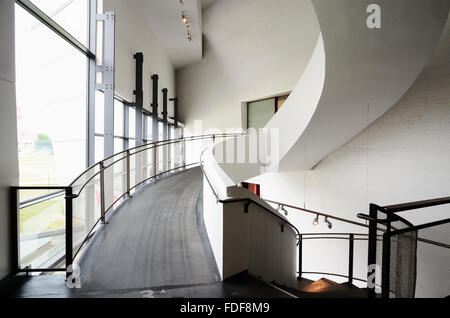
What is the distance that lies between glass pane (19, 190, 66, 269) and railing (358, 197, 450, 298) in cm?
313

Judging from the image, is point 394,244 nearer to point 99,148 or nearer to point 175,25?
point 99,148

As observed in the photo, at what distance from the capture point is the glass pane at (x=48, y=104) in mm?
3229

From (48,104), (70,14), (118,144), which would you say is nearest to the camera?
A: (48,104)

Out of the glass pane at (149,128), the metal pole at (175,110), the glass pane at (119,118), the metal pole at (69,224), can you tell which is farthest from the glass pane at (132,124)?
the metal pole at (69,224)

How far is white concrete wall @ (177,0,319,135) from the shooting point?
816 centimetres

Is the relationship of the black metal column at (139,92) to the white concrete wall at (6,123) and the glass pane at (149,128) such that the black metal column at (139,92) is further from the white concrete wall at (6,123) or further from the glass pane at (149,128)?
the white concrete wall at (6,123)

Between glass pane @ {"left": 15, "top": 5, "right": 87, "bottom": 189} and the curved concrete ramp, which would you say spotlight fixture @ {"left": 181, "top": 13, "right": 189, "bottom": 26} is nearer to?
glass pane @ {"left": 15, "top": 5, "right": 87, "bottom": 189}

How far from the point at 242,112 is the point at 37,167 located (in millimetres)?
7726

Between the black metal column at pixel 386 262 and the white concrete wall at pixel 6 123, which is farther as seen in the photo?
the white concrete wall at pixel 6 123

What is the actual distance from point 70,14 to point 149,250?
483 centimetres

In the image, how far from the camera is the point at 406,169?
4652mm

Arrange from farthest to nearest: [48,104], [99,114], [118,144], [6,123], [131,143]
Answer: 1. [131,143]
2. [118,144]
3. [99,114]
4. [48,104]
5. [6,123]

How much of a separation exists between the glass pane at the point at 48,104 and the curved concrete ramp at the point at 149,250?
1036mm

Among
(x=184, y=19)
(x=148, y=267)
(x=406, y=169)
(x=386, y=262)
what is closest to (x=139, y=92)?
(x=184, y=19)
